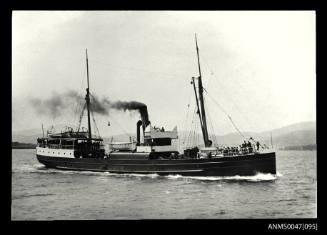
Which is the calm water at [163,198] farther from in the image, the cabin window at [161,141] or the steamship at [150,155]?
the cabin window at [161,141]

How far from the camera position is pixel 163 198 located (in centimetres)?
2177

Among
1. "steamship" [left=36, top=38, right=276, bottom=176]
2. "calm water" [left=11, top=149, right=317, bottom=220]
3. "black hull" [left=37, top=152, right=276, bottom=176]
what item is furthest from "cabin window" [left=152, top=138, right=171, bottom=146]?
"calm water" [left=11, top=149, right=317, bottom=220]

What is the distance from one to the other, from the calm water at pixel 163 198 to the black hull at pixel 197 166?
0.55m

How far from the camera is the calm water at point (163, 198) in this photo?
18203 millimetres

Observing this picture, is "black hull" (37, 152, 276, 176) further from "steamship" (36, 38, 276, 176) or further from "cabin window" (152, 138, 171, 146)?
"cabin window" (152, 138, 171, 146)

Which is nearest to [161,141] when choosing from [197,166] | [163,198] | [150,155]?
[150,155]

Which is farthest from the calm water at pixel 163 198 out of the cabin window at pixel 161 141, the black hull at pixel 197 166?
the cabin window at pixel 161 141

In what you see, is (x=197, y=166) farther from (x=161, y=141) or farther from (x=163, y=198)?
(x=163, y=198)

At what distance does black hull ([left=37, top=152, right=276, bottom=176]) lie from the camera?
2936cm

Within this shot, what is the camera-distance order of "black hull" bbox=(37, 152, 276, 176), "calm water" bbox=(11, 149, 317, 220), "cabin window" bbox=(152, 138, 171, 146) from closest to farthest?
1. "calm water" bbox=(11, 149, 317, 220)
2. "black hull" bbox=(37, 152, 276, 176)
3. "cabin window" bbox=(152, 138, 171, 146)

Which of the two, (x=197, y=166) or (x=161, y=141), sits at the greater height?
(x=161, y=141)

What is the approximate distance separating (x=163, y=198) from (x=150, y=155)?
11.2m

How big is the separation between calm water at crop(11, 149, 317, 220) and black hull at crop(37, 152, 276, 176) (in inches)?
21.7
